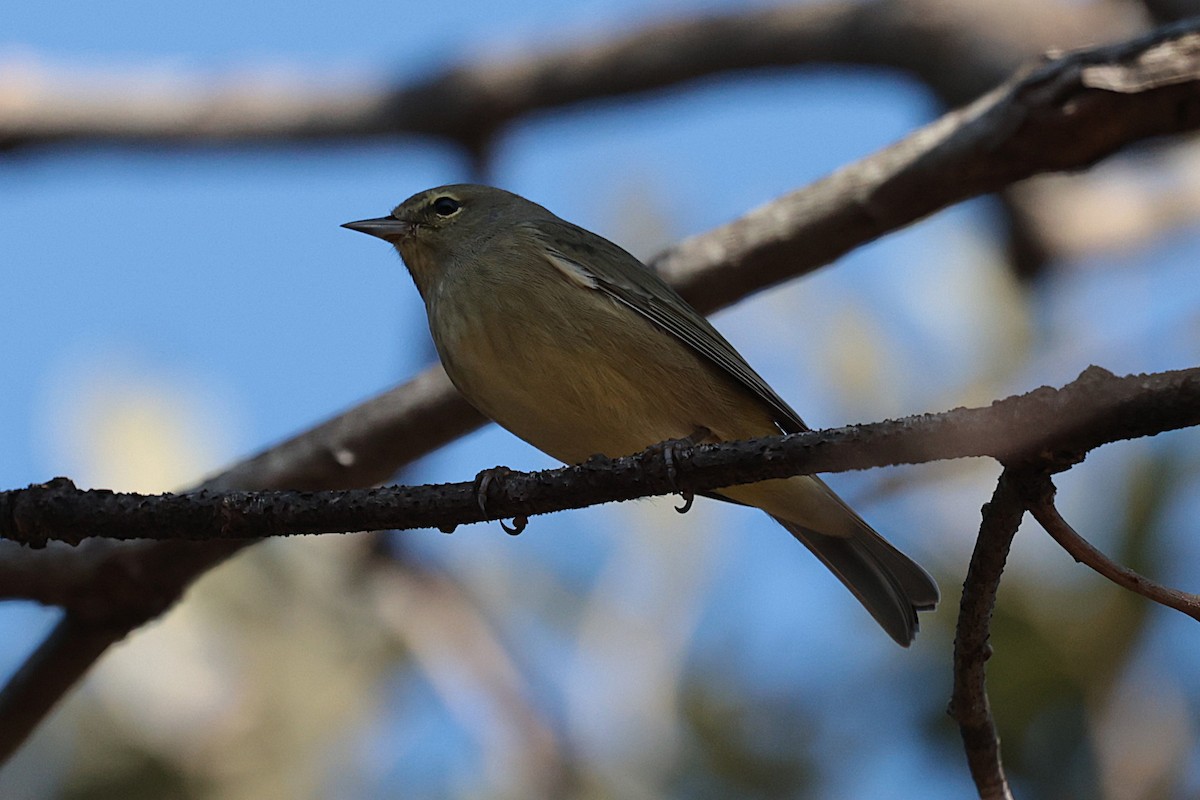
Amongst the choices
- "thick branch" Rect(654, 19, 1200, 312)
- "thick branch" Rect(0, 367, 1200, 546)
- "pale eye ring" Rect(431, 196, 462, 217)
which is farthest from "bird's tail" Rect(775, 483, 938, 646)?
"pale eye ring" Rect(431, 196, 462, 217)

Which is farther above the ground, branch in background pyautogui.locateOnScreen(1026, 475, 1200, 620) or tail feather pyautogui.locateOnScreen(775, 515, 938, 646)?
tail feather pyautogui.locateOnScreen(775, 515, 938, 646)

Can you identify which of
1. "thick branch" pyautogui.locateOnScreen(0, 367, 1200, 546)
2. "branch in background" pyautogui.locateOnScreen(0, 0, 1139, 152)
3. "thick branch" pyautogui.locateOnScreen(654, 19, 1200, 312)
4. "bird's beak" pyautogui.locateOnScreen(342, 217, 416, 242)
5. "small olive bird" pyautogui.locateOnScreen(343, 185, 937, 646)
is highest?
"branch in background" pyautogui.locateOnScreen(0, 0, 1139, 152)

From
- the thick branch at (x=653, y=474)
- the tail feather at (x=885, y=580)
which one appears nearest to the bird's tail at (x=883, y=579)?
the tail feather at (x=885, y=580)

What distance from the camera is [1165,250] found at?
306 inches

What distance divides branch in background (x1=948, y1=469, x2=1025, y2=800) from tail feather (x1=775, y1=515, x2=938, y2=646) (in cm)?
131

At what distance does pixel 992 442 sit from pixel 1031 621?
343 cm

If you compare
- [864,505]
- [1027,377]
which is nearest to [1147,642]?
[864,505]

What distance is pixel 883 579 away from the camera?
4535 millimetres

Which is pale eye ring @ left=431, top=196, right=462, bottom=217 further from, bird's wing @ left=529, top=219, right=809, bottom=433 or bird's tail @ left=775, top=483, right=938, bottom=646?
bird's tail @ left=775, top=483, right=938, bottom=646

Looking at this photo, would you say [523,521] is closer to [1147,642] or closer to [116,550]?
[116,550]

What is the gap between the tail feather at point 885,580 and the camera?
14.6 ft

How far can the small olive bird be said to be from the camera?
4.28m

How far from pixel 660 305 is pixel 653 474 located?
1.75 m

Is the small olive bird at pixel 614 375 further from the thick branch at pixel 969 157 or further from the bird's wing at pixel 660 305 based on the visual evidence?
the thick branch at pixel 969 157
